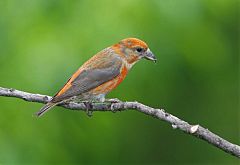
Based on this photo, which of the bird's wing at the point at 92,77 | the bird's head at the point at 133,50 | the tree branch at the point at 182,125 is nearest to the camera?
the tree branch at the point at 182,125

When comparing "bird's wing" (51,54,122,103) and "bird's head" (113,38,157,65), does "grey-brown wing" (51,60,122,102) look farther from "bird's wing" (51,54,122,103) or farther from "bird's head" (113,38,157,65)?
"bird's head" (113,38,157,65)

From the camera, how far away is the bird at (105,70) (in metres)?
6.84

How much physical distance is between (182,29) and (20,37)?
58.5 inches

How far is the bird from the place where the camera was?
6841 mm

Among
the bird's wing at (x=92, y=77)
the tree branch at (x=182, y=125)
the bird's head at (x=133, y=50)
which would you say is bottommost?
the tree branch at (x=182, y=125)

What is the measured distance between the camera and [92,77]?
7.05 metres

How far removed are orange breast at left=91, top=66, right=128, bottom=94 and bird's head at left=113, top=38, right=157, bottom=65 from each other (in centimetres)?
18

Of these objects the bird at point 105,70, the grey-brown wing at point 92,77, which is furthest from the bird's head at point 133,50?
the grey-brown wing at point 92,77

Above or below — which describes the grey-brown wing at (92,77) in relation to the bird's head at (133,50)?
below

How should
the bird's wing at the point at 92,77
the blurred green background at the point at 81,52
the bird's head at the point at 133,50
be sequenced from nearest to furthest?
the bird's wing at the point at 92,77, the blurred green background at the point at 81,52, the bird's head at the point at 133,50

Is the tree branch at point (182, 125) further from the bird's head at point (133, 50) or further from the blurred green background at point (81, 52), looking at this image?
the bird's head at point (133, 50)

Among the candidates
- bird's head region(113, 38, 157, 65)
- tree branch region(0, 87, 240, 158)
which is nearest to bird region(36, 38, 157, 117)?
bird's head region(113, 38, 157, 65)

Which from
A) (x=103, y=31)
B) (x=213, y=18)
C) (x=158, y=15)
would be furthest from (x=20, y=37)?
(x=213, y=18)

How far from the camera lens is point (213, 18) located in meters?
7.34
